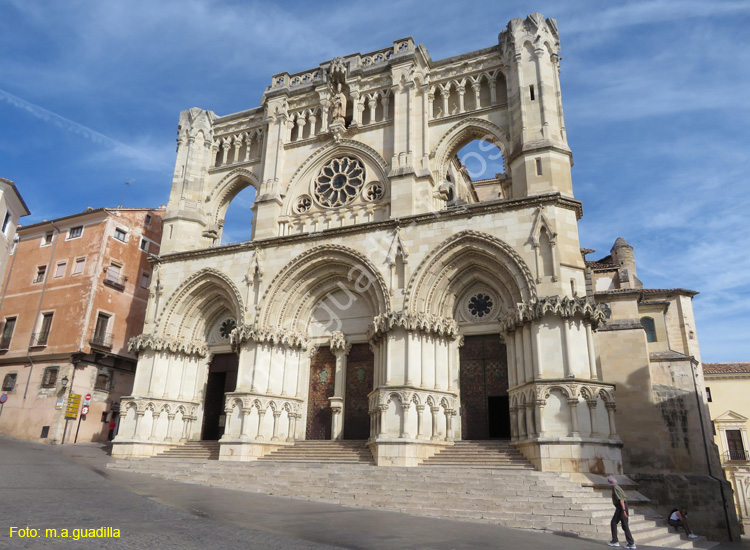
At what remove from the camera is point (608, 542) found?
971 centimetres

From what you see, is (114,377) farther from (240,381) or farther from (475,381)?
(475,381)

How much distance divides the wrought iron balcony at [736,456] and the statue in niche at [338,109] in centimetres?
3134

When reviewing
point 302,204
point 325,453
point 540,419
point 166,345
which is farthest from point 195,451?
point 540,419

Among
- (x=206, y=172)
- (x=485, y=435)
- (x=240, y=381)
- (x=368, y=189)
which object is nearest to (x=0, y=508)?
(x=240, y=381)

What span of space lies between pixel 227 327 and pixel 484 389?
424 inches

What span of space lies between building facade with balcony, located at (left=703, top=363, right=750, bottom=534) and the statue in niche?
29.5 metres

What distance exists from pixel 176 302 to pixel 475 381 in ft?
39.5

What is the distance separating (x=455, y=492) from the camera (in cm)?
1245

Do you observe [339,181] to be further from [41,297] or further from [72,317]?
[41,297]

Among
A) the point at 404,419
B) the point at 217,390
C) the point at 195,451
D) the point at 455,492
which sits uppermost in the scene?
the point at 217,390

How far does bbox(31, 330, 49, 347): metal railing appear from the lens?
2678 centimetres

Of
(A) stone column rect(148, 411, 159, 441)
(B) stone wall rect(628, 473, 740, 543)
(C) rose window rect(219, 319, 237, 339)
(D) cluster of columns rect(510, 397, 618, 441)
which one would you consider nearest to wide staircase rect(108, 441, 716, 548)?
(D) cluster of columns rect(510, 397, 618, 441)

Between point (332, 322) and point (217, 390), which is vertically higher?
point (332, 322)

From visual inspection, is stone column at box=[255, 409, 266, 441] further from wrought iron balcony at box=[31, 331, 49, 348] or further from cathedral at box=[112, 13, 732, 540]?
wrought iron balcony at box=[31, 331, 49, 348]
